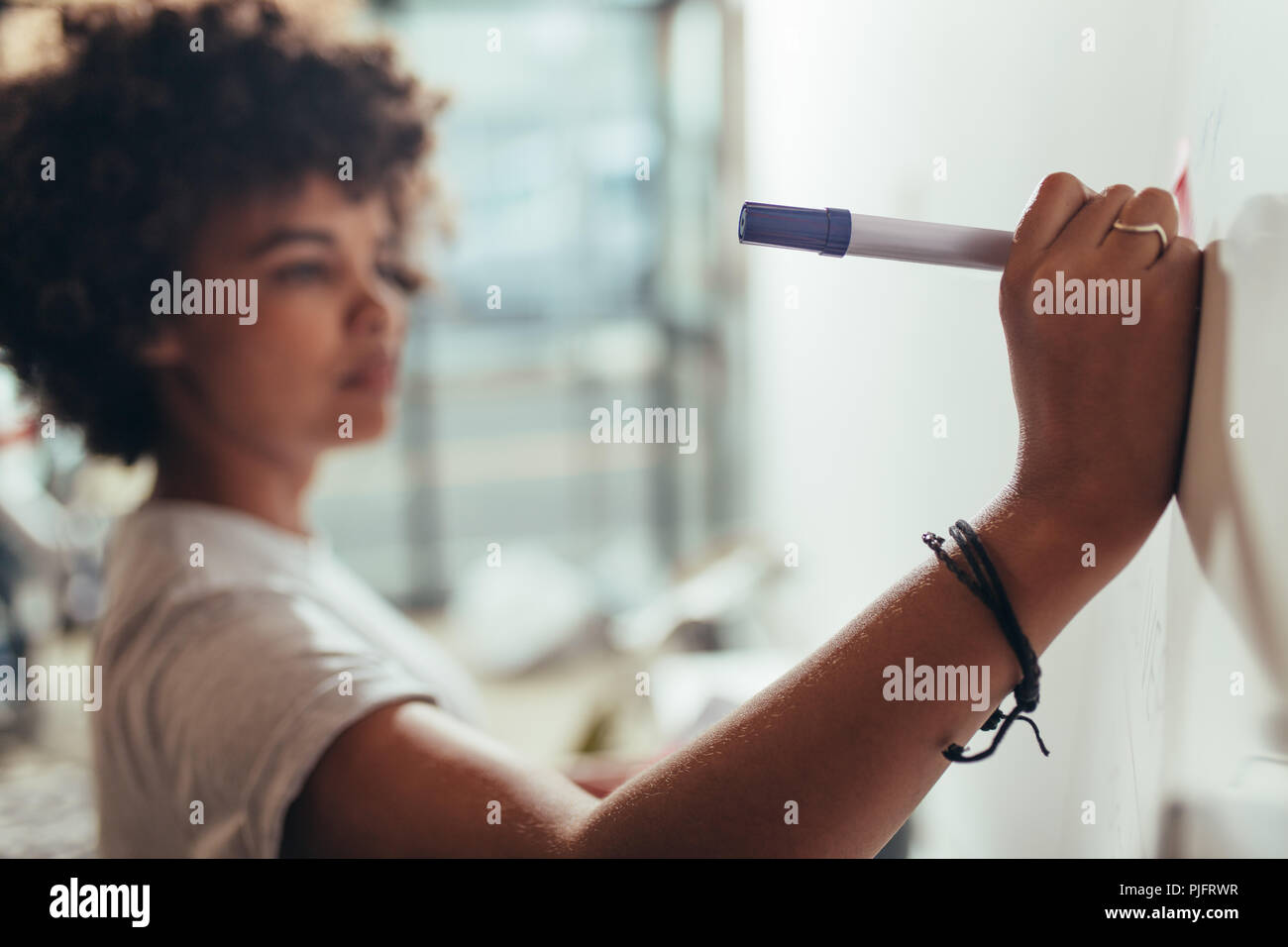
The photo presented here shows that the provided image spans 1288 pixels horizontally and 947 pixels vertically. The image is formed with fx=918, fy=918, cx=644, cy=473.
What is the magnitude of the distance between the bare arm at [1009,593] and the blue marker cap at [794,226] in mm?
79

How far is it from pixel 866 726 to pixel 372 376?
631mm

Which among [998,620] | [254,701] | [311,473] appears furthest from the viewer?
[311,473]

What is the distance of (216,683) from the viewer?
1.88ft

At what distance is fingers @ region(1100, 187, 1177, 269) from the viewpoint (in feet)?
1.30

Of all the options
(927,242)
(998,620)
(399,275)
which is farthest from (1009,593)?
(399,275)

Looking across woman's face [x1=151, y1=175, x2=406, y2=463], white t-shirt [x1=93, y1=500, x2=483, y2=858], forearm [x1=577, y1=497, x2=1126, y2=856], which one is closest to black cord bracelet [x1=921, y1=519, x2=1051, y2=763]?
forearm [x1=577, y1=497, x2=1126, y2=856]

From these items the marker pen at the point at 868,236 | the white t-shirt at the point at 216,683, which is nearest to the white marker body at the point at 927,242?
the marker pen at the point at 868,236

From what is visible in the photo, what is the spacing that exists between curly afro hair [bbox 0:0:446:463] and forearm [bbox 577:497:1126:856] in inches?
25.8

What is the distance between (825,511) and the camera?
62.7 inches

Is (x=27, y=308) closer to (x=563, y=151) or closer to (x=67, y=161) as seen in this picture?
(x=67, y=161)

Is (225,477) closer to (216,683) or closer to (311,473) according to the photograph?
(311,473)

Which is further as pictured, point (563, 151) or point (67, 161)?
point (563, 151)

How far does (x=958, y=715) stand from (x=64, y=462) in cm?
281
